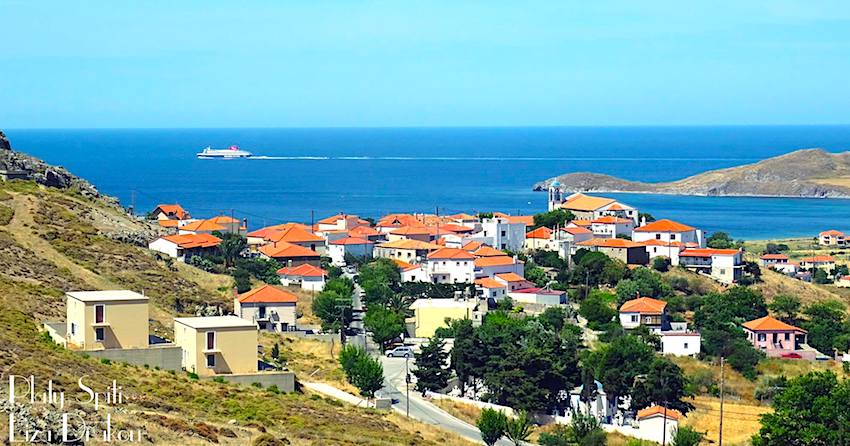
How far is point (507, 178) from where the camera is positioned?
159 m

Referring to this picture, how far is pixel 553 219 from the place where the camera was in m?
62.5

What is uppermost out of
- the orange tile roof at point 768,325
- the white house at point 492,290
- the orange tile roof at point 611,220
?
the orange tile roof at point 611,220

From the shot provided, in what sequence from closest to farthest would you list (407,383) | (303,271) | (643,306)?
1. (407,383)
2. (643,306)
3. (303,271)

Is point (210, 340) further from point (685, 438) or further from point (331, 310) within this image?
point (331, 310)

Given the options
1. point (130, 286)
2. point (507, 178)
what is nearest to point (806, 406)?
point (130, 286)

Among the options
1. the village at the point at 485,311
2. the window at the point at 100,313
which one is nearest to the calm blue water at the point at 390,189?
the village at the point at 485,311

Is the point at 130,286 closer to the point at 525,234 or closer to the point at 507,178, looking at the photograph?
the point at 525,234

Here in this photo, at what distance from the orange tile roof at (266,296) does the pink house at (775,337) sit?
49.4 feet

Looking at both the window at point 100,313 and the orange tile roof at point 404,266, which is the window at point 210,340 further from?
the orange tile roof at point 404,266

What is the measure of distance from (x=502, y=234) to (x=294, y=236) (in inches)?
353

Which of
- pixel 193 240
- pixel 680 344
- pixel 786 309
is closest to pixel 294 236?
pixel 193 240

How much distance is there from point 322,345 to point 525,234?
21.8 m

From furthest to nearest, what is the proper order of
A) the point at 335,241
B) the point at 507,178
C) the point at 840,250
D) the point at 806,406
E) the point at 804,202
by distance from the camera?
the point at 507,178
the point at 804,202
the point at 840,250
the point at 335,241
the point at 806,406

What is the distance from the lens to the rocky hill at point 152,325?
72.6ft
